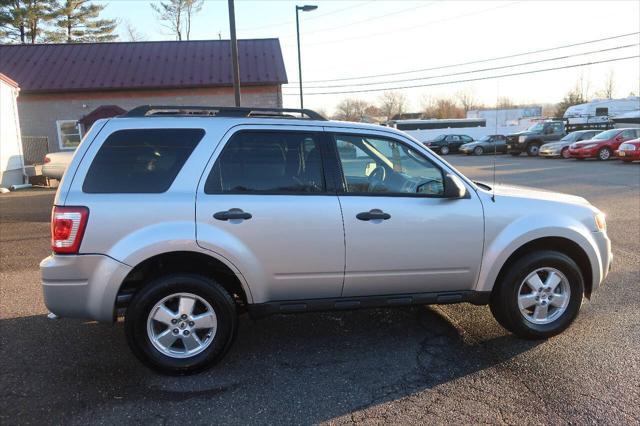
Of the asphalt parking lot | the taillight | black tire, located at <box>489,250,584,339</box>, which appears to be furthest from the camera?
black tire, located at <box>489,250,584,339</box>

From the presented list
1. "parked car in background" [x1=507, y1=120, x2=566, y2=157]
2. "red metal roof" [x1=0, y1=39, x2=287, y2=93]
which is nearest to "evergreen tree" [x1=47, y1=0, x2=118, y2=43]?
"red metal roof" [x1=0, y1=39, x2=287, y2=93]

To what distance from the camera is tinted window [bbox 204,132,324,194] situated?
378cm

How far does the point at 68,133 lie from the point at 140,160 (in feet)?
74.2

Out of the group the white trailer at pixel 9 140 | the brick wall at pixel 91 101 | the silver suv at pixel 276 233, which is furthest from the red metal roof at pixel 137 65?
the silver suv at pixel 276 233

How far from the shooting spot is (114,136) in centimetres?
371

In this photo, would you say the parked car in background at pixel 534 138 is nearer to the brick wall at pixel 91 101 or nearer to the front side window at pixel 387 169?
the brick wall at pixel 91 101

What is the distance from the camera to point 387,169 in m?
4.18

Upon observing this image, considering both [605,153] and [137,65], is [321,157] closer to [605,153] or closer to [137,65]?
[137,65]

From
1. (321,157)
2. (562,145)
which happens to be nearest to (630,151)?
(562,145)

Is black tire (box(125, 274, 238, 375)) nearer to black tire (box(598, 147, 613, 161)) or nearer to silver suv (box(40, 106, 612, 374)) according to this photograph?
silver suv (box(40, 106, 612, 374))

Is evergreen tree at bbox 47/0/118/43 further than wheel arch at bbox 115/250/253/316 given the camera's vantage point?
Yes

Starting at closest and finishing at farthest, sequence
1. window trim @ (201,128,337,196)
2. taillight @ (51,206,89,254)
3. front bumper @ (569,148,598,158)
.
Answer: taillight @ (51,206,89,254)
window trim @ (201,128,337,196)
front bumper @ (569,148,598,158)

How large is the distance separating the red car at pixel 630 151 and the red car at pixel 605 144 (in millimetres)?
2247

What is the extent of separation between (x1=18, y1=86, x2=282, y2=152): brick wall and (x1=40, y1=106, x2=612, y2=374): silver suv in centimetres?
1945
